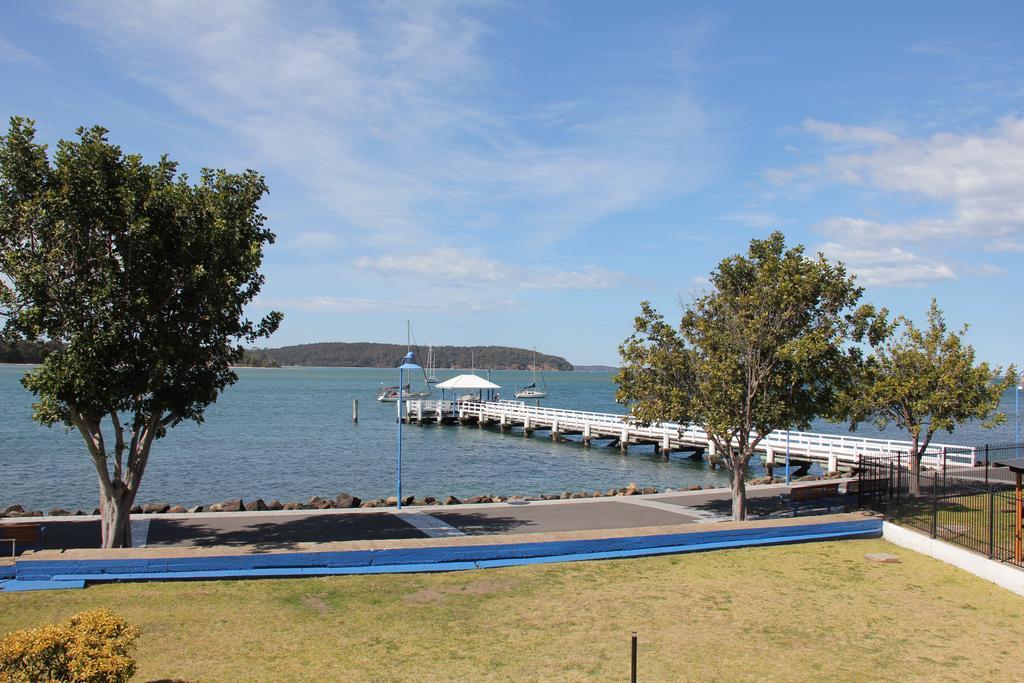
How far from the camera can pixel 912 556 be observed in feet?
50.4

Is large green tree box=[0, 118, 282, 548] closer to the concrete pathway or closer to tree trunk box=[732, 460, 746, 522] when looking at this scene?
the concrete pathway

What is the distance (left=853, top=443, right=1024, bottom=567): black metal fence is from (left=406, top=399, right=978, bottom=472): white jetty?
150 centimetres

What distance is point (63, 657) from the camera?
20.6ft

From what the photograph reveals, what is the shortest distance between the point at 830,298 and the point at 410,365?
1106 centimetres

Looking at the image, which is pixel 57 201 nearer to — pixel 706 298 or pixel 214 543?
pixel 214 543

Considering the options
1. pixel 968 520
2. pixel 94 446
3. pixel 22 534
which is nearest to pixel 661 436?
pixel 968 520

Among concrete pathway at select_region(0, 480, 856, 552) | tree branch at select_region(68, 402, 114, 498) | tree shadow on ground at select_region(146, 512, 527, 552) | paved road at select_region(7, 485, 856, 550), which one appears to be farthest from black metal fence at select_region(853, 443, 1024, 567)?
tree branch at select_region(68, 402, 114, 498)

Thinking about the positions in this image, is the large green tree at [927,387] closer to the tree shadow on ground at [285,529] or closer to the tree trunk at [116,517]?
the tree shadow on ground at [285,529]

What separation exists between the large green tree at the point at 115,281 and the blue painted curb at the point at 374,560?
2.70 metres

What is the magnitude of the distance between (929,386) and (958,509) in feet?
14.7

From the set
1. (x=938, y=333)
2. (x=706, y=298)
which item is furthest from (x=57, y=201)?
(x=938, y=333)

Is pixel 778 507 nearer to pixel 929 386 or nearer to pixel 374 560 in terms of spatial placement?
pixel 929 386

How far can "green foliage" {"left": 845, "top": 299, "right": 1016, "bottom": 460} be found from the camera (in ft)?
Result: 72.9

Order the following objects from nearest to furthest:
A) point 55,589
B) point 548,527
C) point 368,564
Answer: point 55,589, point 368,564, point 548,527
